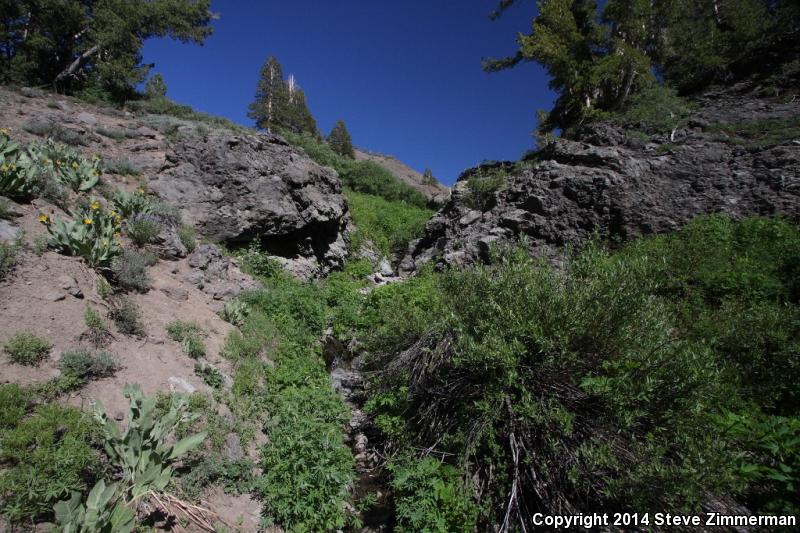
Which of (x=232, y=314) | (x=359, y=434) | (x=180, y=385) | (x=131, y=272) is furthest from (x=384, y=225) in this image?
(x=180, y=385)

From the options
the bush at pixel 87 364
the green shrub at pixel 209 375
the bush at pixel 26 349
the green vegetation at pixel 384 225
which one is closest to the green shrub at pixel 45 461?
the bush at pixel 87 364

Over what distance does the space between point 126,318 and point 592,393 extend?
19.2 ft

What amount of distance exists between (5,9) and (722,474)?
72.9ft

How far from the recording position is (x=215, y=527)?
3262 millimetres

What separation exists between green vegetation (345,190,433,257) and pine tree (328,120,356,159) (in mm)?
22044

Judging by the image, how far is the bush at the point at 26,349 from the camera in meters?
3.52

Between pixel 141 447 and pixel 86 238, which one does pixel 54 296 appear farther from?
pixel 141 447

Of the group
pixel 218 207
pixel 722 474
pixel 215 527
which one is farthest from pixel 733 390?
pixel 218 207

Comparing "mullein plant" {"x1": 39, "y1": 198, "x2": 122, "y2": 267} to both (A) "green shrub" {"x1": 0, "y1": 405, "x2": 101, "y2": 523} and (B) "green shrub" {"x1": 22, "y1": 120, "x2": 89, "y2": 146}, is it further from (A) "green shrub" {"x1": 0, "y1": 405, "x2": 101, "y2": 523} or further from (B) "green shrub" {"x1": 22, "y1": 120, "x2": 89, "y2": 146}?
(B) "green shrub" {"x1": 22, "y1": 120, "x2": 89, "y2": 146}

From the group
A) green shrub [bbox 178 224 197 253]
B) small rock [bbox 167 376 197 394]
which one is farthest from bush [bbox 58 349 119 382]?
green shrub [bbox 178 224 197 253]

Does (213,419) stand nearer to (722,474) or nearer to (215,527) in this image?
(215,527)

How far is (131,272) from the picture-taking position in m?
5.54

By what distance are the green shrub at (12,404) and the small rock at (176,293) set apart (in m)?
2.80

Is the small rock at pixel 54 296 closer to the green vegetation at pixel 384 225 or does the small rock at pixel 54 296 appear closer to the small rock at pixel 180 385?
the small rock at pixel 180 385
